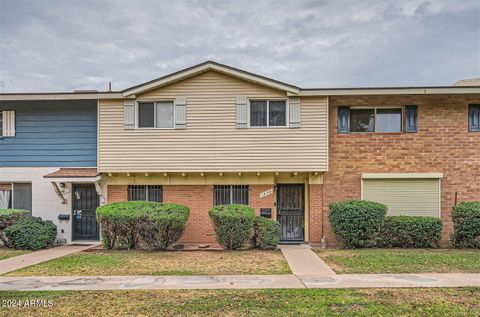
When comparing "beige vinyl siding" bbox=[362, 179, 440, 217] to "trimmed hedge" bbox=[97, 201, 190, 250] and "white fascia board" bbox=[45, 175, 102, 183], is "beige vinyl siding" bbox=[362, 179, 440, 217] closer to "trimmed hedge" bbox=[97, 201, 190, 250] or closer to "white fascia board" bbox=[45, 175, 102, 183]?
"trimmed hedge" bbox=[97, 201, 190, 250]

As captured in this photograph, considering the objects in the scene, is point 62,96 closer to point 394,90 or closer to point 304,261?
point 304,261

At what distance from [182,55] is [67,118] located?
927 centimetres

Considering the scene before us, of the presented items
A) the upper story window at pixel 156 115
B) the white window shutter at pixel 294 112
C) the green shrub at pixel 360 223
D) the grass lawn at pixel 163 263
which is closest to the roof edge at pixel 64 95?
the upper story window at pixel 156 115

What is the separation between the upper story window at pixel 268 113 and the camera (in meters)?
11.8

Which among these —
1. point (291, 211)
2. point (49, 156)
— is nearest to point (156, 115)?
point (49, 156)

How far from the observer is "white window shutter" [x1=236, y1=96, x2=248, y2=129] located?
38.3 ft

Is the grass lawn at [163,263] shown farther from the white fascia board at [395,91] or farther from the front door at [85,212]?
the white fascia board at [395,91]

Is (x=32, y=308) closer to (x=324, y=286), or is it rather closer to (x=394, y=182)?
(x=324, y=286)

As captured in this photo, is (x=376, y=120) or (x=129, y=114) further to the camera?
(x=376, y=120)

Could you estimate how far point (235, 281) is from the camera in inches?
274

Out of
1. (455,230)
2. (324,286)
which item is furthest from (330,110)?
(324,286)

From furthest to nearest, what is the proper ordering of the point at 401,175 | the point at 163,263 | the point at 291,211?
the point at 291,211 < the point at 401,175 < the point at 163,263

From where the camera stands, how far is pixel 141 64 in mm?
20547

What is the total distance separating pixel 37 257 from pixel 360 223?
9.67 m
